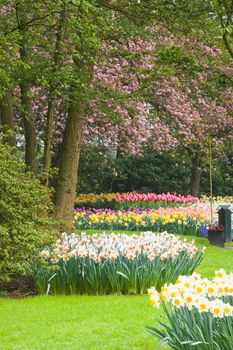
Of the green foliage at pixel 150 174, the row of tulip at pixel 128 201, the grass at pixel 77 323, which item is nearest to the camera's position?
the grass at pixel 77 323

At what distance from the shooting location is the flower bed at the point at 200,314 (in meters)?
4.74

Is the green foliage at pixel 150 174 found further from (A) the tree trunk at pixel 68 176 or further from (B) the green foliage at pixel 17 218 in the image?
(B) the green foliage at pixel 17 218

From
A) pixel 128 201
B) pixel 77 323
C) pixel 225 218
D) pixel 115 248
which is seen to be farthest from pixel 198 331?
pixel 128 201

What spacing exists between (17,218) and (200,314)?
17.0ft

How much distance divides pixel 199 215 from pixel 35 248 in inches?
393

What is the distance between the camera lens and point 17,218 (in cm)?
970

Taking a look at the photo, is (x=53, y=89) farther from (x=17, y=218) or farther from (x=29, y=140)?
(x=17, y=218)

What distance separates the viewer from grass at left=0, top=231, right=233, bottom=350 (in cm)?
651

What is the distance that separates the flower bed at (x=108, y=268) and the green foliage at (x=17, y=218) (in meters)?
0.27

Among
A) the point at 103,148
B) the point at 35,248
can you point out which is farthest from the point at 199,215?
the point at 35,248

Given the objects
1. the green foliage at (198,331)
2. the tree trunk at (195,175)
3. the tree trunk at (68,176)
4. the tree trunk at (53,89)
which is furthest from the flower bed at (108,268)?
the tree trunk at (195,175)

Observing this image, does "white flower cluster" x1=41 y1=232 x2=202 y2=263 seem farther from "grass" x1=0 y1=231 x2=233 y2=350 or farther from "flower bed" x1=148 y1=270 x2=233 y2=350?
"flower bed" x1=148 y1=270 x2=233 y2=350

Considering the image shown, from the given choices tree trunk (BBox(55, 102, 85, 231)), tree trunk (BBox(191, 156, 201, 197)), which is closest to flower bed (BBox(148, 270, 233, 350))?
tree trunk (BBox(55, 102, 85, 231))

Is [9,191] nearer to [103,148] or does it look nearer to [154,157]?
[103,148]
